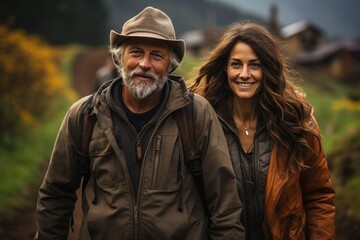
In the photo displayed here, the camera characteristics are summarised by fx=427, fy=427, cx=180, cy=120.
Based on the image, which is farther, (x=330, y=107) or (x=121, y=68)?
(x=330, y=107)

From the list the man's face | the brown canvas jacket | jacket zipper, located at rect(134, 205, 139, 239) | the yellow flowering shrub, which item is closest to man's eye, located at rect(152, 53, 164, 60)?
the man's face

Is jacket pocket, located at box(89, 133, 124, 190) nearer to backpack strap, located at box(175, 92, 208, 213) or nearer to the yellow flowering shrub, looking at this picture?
backpack strap, located at box(175, 92, 208, 213)

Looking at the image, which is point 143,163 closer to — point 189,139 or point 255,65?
point 189,139

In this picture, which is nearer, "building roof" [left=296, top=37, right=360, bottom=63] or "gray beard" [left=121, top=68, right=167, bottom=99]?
"gray beard" [left=121, top=68, right=167, bottom=99]

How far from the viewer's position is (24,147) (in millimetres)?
9406

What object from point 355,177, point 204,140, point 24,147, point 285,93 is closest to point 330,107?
point 355,177

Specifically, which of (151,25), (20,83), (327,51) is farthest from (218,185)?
(327,51)

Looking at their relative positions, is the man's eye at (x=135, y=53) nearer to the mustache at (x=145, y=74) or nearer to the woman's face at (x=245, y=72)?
the mustache at (x=145, y=74)

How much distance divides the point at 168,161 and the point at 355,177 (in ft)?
16.3

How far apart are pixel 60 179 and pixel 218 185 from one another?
42.5 inches

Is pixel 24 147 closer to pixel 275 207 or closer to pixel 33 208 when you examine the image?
pixel 33 208

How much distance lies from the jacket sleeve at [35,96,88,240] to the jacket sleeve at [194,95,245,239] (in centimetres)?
85

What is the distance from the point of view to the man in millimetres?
2668

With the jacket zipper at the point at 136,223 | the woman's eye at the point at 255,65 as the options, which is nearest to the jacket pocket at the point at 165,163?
the jacket zipper at the point at 136,223
